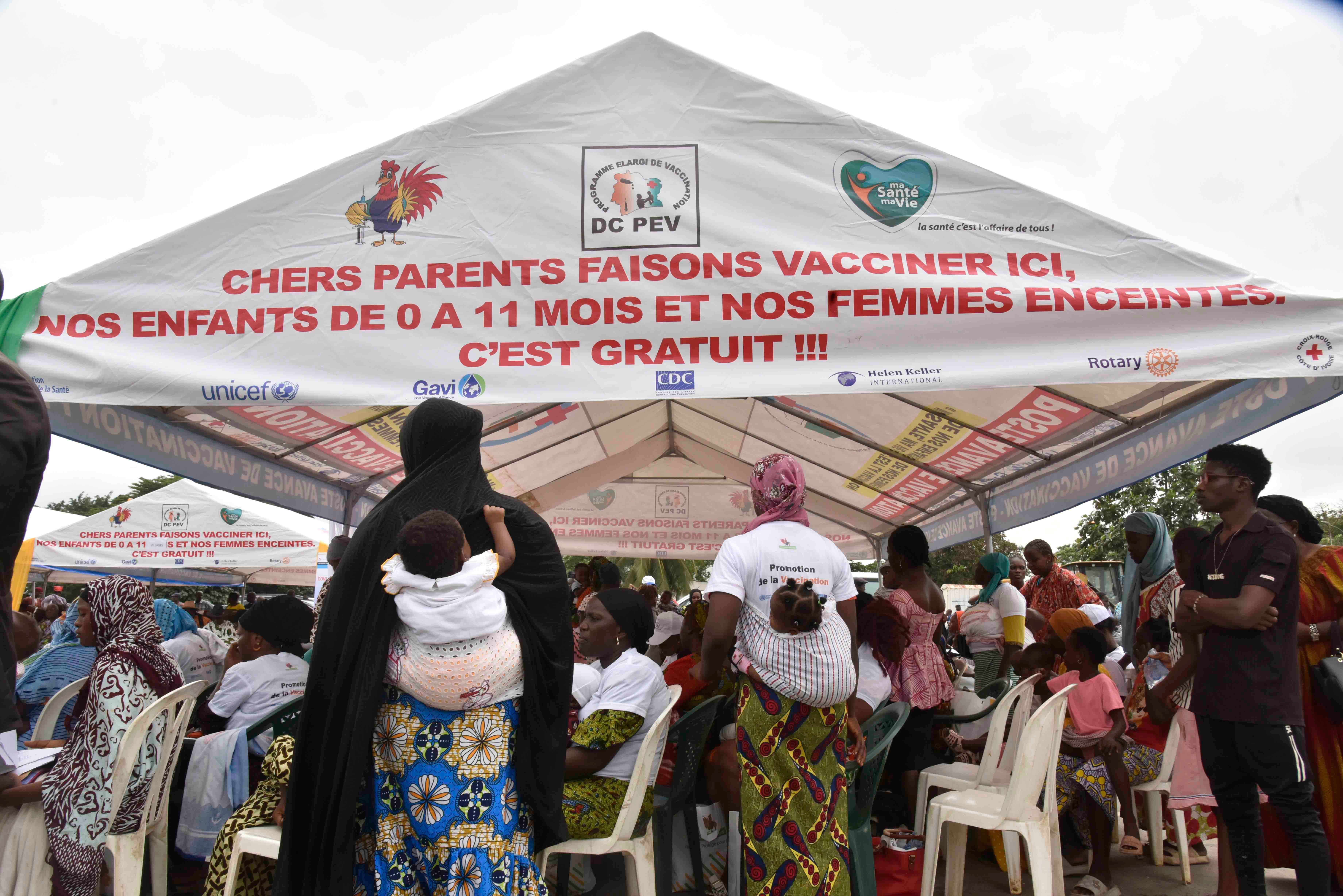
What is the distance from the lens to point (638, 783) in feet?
9.87

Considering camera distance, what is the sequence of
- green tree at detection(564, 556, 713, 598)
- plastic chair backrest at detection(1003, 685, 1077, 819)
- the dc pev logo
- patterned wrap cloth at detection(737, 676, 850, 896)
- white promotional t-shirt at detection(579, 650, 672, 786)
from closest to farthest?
patterned wrap cloth at detection(737, 676, 850, 896) → white promotional t-shirt at detection(579, 650, 672, 786) → plastic chair backrest at detection(1003, 685, 1077, 819) → the dc pev logo → green tree at detection(564, 556, 713, 598)

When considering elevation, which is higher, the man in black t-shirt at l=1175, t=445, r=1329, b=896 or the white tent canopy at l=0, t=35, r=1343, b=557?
the white tent canopy at l=0, t=35, r=1343, b=557

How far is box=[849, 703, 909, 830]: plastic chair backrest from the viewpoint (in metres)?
3.33

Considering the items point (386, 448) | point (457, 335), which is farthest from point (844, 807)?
point (386, 448)

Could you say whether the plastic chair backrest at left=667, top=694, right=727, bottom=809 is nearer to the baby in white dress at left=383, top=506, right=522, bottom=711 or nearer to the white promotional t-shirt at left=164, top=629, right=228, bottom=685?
the baby in white dress at left=383, top=506, right=522, bottom=711

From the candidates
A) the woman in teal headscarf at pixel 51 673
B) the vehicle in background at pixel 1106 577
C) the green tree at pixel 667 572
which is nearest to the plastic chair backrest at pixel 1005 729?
the woman in teal headscarf at pixel 51 673

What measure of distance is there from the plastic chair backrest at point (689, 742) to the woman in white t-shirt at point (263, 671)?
5.16 feet

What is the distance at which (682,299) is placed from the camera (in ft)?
10.9

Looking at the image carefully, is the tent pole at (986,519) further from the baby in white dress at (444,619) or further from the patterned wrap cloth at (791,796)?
the baby in white dress at (444,619)

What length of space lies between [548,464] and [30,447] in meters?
6.58

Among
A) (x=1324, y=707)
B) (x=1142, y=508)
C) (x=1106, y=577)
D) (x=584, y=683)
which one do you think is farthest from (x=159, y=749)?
(x=1142, y=508)

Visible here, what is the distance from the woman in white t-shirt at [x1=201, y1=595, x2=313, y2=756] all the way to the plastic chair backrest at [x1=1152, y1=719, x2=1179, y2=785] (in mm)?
4113

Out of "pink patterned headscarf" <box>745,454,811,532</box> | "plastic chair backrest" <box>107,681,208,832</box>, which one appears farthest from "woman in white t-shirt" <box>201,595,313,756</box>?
"pink patterned headscarf" <box>745,454,811,532</box>

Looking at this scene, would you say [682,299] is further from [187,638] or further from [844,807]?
[187,638]
